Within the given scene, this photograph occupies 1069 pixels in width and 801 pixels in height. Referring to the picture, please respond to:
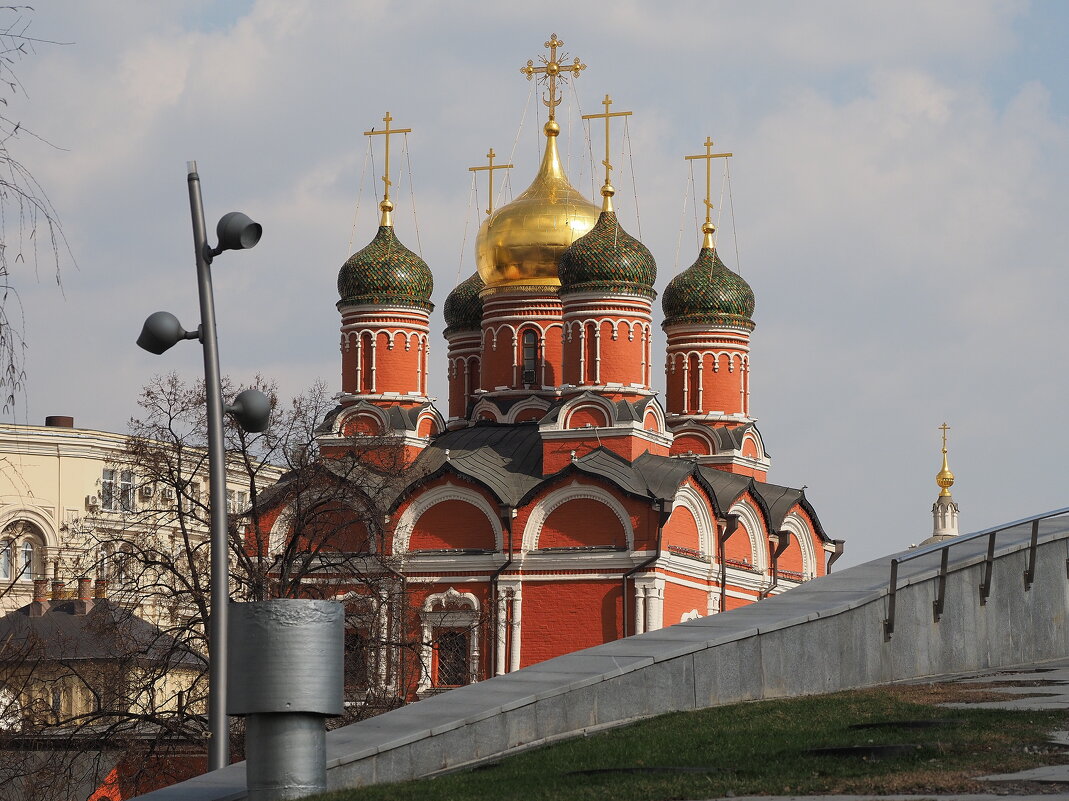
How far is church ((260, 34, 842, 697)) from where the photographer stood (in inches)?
1353

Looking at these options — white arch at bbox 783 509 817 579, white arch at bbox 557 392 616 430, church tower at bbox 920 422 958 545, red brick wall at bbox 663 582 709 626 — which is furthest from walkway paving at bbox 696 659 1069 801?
church tower at bbox 920 422 958 545

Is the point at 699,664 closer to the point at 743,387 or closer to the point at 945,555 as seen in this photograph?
the point at 945,555

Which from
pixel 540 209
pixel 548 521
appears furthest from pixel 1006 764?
pixel 540 209

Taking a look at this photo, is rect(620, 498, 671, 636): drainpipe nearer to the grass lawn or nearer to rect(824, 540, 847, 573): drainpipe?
rect(824, 540, 847, 573): drainpipe

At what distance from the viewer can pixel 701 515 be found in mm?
35625

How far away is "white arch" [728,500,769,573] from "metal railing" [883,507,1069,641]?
81.2 ft

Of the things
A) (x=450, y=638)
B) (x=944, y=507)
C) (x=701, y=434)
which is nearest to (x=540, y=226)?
(x=701, y=434)

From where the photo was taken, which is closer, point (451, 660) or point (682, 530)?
point (451, 660)

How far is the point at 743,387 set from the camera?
137ft

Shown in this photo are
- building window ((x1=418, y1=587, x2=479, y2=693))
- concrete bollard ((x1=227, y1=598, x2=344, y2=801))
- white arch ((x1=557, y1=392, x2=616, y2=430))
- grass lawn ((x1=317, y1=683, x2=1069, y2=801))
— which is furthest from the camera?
white arch ((x1=557, y1=392, x2=616, y2=430))

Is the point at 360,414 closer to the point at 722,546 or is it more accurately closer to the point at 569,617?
the point at 569,617

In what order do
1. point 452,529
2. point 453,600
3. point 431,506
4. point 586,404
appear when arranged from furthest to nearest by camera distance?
point 586,404 → point 431,506 → point 452,529 → point 453,600

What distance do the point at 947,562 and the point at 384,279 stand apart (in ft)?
93.8

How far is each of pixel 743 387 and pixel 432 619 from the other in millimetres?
10243
